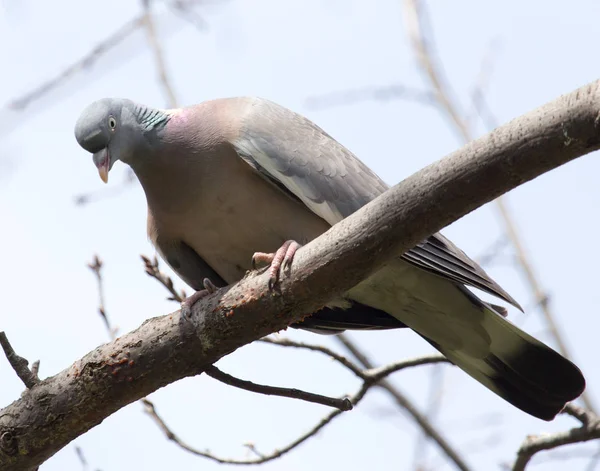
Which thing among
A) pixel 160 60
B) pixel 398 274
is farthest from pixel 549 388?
pixel 160 60

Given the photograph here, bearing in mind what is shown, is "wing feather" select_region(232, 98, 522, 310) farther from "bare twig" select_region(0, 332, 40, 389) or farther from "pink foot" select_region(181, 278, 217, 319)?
"bare twig" select_region(0, 332, 40, 389)

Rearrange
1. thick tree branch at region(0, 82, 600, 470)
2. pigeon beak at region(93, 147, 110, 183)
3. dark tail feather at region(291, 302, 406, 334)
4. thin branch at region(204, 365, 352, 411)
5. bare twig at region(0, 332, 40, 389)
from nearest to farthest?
1. thick tree branch at region(0, 82, 600, 470)
2. bare twig at region(0, 332, 40, 389)
3. thin branch at region(204, 365, 352, 411)
4. pigeon beak at region(93, 147, 110, 183)
5. dark tail feather at region(291, 302, 406, 334)

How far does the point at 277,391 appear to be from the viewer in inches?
Answer: 110

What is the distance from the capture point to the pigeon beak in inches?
134

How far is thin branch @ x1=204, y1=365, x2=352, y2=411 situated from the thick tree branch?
0.06m

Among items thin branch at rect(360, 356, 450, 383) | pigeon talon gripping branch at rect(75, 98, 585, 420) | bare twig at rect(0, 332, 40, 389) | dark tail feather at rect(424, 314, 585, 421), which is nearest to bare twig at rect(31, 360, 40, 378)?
bare twig at rect(0, 332, 40, 389)

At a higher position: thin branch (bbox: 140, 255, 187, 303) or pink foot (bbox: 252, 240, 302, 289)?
thin branch (bbox: 140, 255, 187, 303)

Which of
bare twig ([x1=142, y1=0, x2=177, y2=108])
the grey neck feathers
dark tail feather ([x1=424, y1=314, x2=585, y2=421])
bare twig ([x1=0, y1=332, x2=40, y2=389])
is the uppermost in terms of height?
bare twig ([x1=142, y1=0, x2=177, y2=108])

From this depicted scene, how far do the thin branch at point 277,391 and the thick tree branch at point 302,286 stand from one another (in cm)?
6

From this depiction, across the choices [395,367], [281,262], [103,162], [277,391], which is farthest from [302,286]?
[103,162]

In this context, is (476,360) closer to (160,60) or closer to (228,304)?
(228,304)

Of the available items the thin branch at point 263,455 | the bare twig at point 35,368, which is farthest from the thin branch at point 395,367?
the bare twig at point 35,368

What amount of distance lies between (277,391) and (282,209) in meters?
0.93

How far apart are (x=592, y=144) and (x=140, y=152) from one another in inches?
82.6
